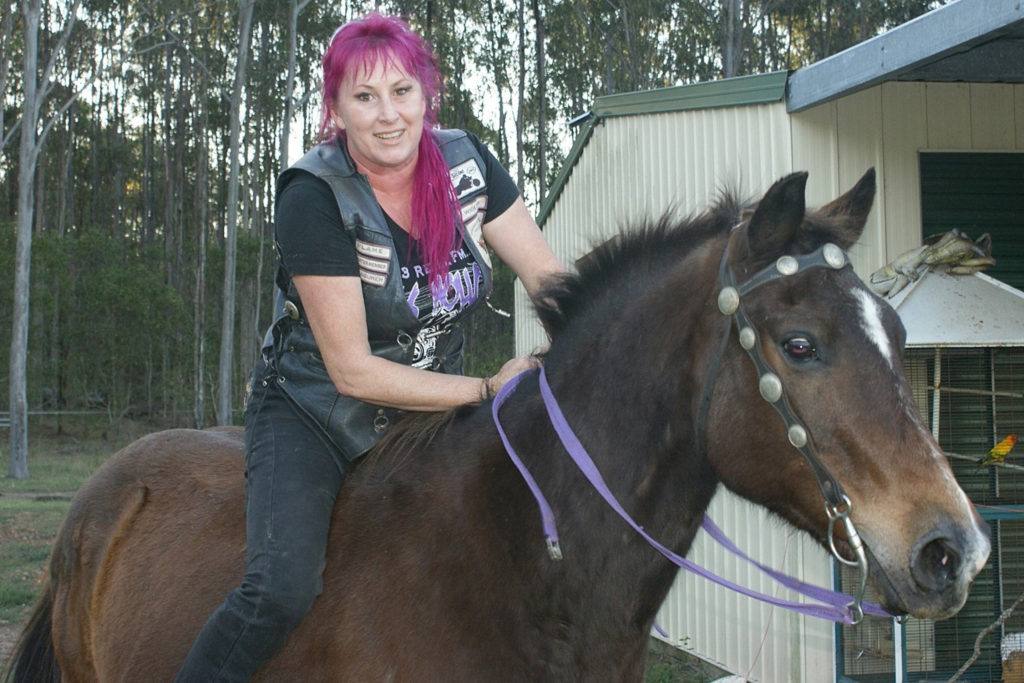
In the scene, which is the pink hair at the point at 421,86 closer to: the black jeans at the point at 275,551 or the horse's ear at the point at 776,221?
the black jeans at the point at 275,551

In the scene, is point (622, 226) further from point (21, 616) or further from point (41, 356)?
point (41, 356)

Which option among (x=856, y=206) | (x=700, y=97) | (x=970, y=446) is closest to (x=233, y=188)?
(x=700, y=97)

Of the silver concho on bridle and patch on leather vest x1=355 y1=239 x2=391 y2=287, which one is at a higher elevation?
patch on leather vest x1=355 y1=239 x2=391 y2=287

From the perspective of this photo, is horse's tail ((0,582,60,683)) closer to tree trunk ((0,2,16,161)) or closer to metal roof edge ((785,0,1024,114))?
metal roof edge ((785,0,1024,114))

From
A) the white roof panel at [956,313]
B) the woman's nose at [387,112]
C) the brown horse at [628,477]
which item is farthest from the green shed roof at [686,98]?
the brown horse at [628,477]

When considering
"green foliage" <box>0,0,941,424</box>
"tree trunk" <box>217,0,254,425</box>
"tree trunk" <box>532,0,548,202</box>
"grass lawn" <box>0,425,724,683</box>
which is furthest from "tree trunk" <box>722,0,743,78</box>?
"grass lawn" <box>0,425,724,683</box>

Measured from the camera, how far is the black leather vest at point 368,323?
2.78 metres

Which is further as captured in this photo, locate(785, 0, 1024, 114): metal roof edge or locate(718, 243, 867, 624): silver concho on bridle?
locate(785, 0, 1024, 114): metal roof edge

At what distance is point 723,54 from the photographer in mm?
32438

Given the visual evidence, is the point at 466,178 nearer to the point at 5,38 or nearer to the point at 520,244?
the point at 520,244

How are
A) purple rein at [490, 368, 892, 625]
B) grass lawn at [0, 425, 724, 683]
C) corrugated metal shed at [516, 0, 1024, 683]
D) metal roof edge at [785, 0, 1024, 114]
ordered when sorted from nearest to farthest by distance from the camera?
purple rein at [490, 368, 892, 625], metal roof edge at [785, 0, 1024, 114], corrugated metal shed at [516, 0, 1024, 683], grass lawn at [0, 425, 724, 683]

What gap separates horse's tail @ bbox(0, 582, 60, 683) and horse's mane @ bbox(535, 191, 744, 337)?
99.4 inches

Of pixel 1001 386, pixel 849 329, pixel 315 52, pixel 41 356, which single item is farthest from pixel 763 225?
pixel 315 52

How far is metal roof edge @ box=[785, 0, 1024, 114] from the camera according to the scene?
469 centimetres
